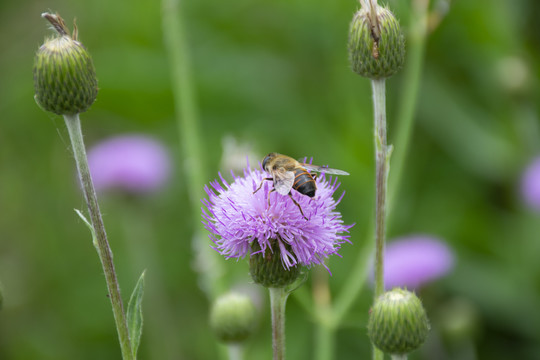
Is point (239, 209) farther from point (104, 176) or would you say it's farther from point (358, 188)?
point (104, 176)

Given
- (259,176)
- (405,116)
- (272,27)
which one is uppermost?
(272,27)

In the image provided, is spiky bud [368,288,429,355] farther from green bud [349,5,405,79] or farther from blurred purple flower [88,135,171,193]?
blurred purple flower [88,135,171,193]

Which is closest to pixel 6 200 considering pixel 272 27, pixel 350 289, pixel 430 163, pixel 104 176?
pixel 104 176

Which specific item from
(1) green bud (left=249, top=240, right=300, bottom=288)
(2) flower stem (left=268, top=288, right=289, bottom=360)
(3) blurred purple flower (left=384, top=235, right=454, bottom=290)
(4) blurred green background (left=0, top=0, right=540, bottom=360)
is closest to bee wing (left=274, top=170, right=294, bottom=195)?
(1) green bud (left=249, top=240, right=300, bottom=288)

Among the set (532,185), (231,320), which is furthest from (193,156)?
(532,185)

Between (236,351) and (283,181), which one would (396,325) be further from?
(236,351)

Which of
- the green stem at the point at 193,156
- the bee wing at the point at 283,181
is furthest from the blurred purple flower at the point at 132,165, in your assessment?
the bee wing at the point at 283,181
